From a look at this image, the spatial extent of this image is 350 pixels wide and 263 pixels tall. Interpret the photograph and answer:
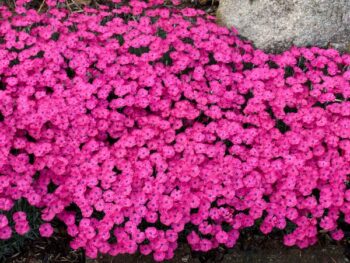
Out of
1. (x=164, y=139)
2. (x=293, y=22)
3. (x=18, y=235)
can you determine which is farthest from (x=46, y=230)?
(x=293, y=22)

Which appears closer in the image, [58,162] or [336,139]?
[58,162]

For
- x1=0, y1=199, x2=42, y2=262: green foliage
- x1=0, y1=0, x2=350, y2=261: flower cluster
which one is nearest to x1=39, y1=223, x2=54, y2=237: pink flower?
x1=0, y1=0, x2=350, y2=261: flower cluster

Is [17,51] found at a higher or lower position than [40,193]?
higher

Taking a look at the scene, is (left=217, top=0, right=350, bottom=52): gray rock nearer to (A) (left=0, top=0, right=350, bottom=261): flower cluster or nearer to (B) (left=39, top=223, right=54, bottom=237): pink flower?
(A) (left=0, top=0, right=350, bottom=261): flower cluster

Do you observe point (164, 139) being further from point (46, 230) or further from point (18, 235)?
point (18, 235)

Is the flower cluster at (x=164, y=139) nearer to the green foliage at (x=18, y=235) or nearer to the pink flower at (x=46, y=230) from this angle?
the pink flower at (x=46, y=230)

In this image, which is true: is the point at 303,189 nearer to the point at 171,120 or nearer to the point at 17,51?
the point at 171,120

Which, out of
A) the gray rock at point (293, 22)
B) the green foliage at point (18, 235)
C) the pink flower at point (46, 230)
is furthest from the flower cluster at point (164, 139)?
the gray rock at point (293, 22)

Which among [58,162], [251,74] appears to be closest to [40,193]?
[58,162]
